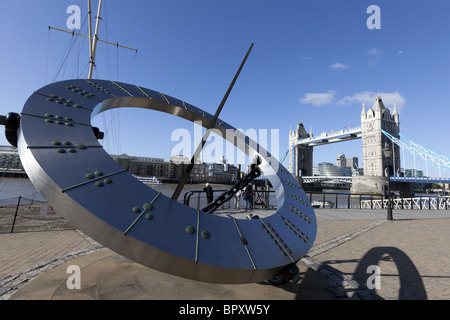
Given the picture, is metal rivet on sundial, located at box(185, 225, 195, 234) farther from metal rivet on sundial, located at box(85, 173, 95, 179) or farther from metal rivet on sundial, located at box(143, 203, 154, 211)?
metal rivet on sundial, located at box(85, 173, 95, 179)

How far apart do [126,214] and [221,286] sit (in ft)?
6.64

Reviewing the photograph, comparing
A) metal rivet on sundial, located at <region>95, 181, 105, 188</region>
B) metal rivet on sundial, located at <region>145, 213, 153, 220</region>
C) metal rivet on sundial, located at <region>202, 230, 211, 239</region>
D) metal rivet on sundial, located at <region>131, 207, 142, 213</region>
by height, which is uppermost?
metal rivet on sundial, located at <region>95, 181, 105, 188</region>

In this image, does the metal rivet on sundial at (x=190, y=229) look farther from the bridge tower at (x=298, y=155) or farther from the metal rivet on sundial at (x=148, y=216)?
the bridge tower at (x=298, y=155)

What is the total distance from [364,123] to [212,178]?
4506 cm

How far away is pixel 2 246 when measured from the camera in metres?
5.25

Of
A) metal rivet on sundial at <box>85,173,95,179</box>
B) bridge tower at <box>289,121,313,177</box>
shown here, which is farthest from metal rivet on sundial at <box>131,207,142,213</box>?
bridge tower at <box>289,121,313,177</box>

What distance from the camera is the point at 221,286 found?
3189 mm

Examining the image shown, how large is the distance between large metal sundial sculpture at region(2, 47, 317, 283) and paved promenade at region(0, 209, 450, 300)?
3.74ft

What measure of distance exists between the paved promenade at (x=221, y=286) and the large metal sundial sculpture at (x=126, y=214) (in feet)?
3.74

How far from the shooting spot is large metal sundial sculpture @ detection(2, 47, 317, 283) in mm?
1712

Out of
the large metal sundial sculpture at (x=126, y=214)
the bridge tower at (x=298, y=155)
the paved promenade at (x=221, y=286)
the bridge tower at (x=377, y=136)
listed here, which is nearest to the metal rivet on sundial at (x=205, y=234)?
the large metal sundial sculpture at (x=126, y=214)

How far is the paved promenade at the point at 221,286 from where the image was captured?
2965 mm
